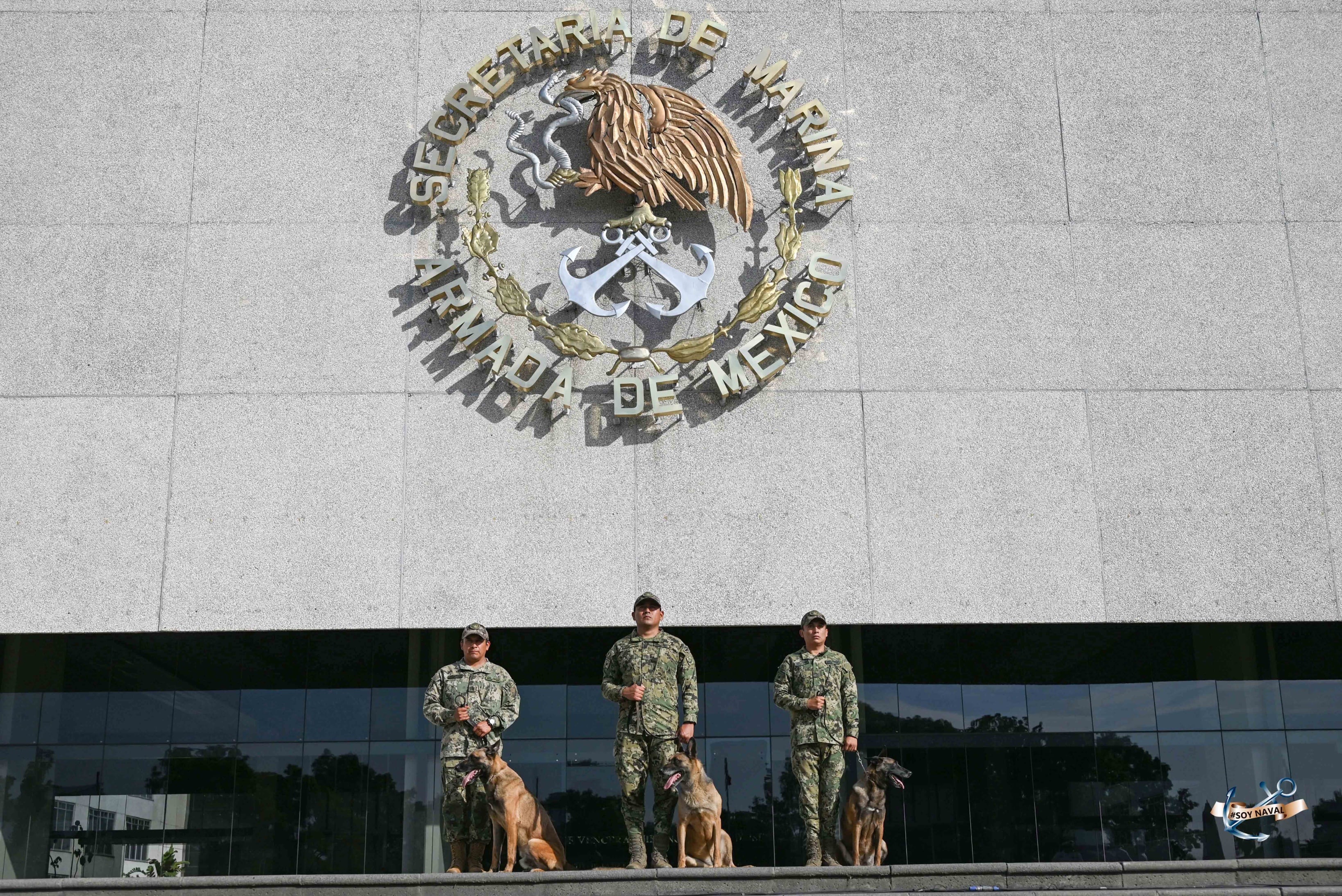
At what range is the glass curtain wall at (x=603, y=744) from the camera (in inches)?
438

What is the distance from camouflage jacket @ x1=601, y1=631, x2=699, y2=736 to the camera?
8297 millimetres

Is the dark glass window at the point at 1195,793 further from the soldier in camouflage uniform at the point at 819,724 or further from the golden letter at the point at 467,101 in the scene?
the golden letter at the point at 467,101

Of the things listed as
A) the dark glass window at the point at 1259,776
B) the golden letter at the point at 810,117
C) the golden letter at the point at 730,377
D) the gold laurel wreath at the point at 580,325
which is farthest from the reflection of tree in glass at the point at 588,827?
the golden letter at the point at 810,117

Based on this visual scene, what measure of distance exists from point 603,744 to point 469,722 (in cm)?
317

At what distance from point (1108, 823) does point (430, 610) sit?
6.33 m

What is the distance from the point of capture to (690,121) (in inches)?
410

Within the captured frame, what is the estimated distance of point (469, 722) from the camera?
27.1ft

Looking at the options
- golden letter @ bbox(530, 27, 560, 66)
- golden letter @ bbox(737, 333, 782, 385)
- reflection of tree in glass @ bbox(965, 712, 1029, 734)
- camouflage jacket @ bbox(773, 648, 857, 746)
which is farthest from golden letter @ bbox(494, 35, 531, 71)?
reflection of tree in glass @ bbox(965, 712, 1029, 734)

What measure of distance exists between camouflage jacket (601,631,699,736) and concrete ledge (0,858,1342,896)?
1.13 meters

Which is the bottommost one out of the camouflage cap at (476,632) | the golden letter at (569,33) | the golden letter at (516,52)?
the camouflage cap at (476,632)

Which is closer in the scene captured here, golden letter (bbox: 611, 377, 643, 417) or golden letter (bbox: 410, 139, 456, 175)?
golden letter (bbox: 611, 377, 643, 417)

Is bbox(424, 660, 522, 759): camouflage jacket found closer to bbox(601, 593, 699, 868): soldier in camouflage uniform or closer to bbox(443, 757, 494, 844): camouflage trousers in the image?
bbox(443, 757, 494, 844): camouflage trousers

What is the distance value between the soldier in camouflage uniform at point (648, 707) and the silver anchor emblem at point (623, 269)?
261 centimetres

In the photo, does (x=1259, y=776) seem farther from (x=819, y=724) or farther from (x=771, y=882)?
(x=771, y=882)
